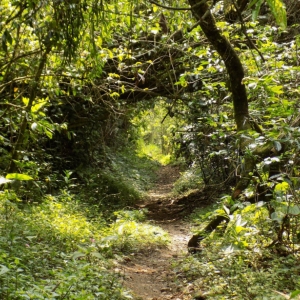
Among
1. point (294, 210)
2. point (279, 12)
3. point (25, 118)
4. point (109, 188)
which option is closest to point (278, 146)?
point (294, 210)

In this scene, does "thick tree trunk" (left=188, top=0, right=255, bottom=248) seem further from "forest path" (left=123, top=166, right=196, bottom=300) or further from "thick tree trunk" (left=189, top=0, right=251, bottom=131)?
"forest path" (left=123, top=166, right=196, bottom=300)

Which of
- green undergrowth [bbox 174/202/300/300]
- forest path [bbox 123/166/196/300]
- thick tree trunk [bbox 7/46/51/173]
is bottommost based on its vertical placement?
forest path [bbox 123/166/196/300]

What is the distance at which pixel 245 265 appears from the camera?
4.04 meters

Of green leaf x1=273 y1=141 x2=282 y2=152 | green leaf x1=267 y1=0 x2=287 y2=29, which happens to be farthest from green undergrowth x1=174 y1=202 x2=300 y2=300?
green leaf x1=267 y1=0 x2=287 y2=29

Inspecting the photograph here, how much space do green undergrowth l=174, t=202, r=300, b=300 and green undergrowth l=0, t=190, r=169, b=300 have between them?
923mm

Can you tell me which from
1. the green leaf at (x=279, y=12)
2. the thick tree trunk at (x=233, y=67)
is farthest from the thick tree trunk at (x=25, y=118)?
the green leaf at (x=279, y=12)

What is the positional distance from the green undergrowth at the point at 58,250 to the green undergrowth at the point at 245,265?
0.92 meters

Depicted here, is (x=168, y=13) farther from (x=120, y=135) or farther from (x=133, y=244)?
(x=120, y=135)

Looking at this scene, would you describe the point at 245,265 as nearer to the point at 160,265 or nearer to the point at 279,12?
the point at 160,265

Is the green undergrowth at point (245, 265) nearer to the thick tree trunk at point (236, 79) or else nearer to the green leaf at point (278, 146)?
the thick tree trunk at point (236, 79)

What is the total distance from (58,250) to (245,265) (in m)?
2.15

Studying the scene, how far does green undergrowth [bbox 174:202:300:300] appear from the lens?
343 cm

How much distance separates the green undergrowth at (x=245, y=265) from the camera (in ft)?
11.2

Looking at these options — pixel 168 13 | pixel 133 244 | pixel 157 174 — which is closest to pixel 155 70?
pixel 168 13
